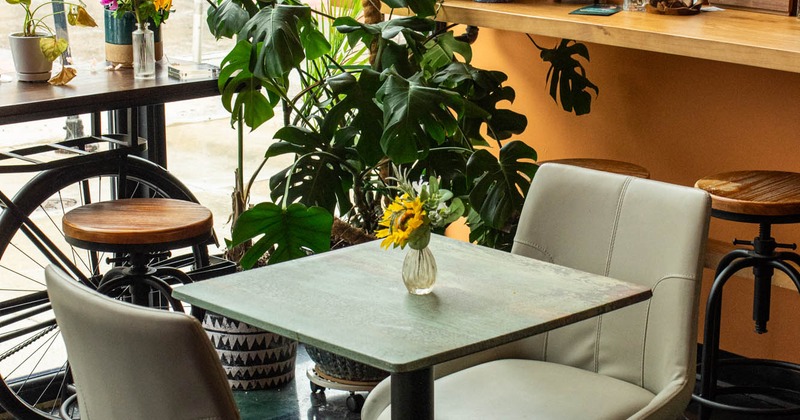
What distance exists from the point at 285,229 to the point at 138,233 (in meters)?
0.42

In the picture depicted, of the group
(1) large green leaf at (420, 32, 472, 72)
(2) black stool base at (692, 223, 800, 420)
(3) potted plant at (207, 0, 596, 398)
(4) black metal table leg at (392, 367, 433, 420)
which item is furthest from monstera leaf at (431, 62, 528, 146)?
(4) black metal table leg at (392, 367, 433, 420)

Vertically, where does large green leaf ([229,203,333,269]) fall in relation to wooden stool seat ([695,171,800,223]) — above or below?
below

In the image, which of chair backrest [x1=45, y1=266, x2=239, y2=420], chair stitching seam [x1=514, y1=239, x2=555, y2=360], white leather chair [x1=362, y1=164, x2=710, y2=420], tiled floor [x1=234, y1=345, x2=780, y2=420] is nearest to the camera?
chair backrest [x1=45, y1=266, x2=239, y2=420]

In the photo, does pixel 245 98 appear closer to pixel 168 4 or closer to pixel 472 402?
pixel 168 4

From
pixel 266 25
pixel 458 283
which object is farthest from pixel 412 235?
pixel 266 25

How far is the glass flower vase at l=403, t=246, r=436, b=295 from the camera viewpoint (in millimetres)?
2365

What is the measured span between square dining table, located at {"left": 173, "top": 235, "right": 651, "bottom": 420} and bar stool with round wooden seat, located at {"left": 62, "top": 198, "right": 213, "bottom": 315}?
75cm

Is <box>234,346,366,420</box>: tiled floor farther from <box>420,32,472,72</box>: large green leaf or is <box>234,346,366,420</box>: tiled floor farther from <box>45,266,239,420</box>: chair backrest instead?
<box>45,266,239,420</box>: chair backrest

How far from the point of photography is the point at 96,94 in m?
3.38

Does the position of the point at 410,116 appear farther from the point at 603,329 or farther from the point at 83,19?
the point at 83,19

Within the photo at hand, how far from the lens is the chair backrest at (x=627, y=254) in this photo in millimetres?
2592

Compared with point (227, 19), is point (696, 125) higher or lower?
lower

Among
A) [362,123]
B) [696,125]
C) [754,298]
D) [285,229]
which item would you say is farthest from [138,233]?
[696,125]

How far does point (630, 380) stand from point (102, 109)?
1735 millimetres
